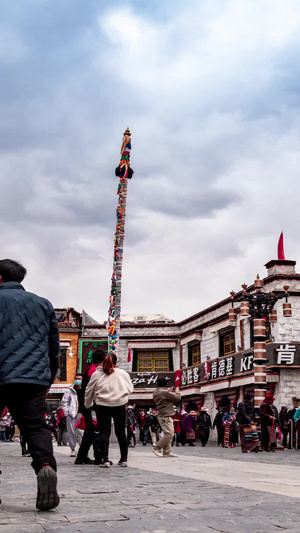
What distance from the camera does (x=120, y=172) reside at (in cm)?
2181

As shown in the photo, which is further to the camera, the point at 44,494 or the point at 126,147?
the point at 126,147

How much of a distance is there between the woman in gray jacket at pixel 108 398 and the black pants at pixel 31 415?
13.7ft

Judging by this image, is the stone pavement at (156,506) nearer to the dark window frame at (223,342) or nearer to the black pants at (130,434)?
the black pants at (130,434)

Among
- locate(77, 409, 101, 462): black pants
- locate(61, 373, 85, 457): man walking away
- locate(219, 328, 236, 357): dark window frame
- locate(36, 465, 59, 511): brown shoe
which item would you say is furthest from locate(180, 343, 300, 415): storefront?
locate(36, 465, 59, 511): brown shoe

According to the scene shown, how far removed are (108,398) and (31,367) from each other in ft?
14.0

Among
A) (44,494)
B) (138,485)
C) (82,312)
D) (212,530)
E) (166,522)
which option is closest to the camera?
(212,530)

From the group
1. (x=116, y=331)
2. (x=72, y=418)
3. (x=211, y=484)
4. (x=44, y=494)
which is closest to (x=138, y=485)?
(x=211, y=484)

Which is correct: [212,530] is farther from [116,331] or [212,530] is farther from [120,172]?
[120,172]

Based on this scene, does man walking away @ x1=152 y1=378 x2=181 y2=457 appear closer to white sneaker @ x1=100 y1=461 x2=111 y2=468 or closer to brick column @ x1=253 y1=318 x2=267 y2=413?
white sneaker @ x1=100 y1=461 x2=111 y2=468

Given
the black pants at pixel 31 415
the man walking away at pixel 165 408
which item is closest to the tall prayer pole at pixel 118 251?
the man walking away at pixel 165 408

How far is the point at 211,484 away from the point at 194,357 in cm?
3136

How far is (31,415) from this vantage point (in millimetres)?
4297

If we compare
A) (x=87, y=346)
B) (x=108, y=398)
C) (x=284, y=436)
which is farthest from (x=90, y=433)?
(x=87, y=346)

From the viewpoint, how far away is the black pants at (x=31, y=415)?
13.9 ft
